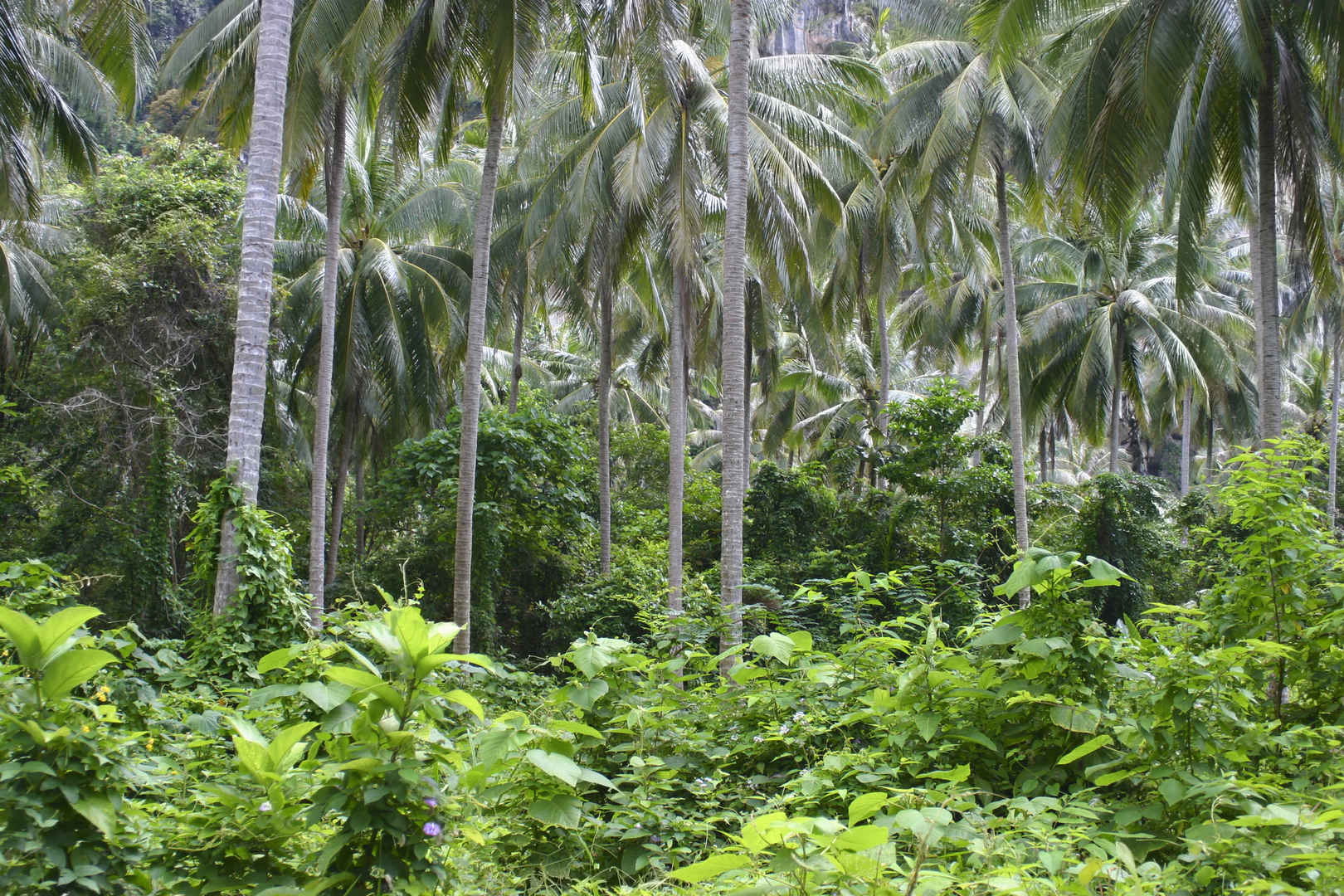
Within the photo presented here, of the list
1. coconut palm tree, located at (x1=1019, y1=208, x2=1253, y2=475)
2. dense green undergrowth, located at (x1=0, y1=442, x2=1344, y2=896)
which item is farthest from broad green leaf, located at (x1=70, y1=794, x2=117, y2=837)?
coconut palm tree, located at (x1=1019, y1=208, x2=1253, y2=475)

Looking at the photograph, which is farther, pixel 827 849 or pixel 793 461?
pixel 793 461

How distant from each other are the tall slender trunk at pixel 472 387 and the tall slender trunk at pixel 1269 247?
873 cm

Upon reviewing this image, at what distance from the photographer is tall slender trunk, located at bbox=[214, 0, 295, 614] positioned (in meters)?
8.52

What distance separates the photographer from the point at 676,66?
13.5 m

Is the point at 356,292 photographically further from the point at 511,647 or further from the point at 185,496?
the point at 511,647

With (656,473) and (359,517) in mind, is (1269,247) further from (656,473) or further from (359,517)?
(359,517)

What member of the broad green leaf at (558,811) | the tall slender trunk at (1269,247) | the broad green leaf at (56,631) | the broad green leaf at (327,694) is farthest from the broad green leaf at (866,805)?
the tall slender trunk at (1269,247)

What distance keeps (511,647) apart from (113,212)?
30.6ft

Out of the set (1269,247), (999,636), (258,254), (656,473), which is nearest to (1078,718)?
(999,636)

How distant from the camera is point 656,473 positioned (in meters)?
24.7

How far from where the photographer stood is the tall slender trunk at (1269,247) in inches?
409

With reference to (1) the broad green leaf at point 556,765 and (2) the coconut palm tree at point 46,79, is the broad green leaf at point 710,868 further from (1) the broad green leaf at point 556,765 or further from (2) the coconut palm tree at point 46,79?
(2) the coconut palm tree at point 46,79

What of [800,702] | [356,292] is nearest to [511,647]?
[356,292]

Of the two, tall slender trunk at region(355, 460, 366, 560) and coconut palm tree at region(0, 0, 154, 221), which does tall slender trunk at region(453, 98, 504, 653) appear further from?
tall slender trunk at region(355, 460, 366, 560)
